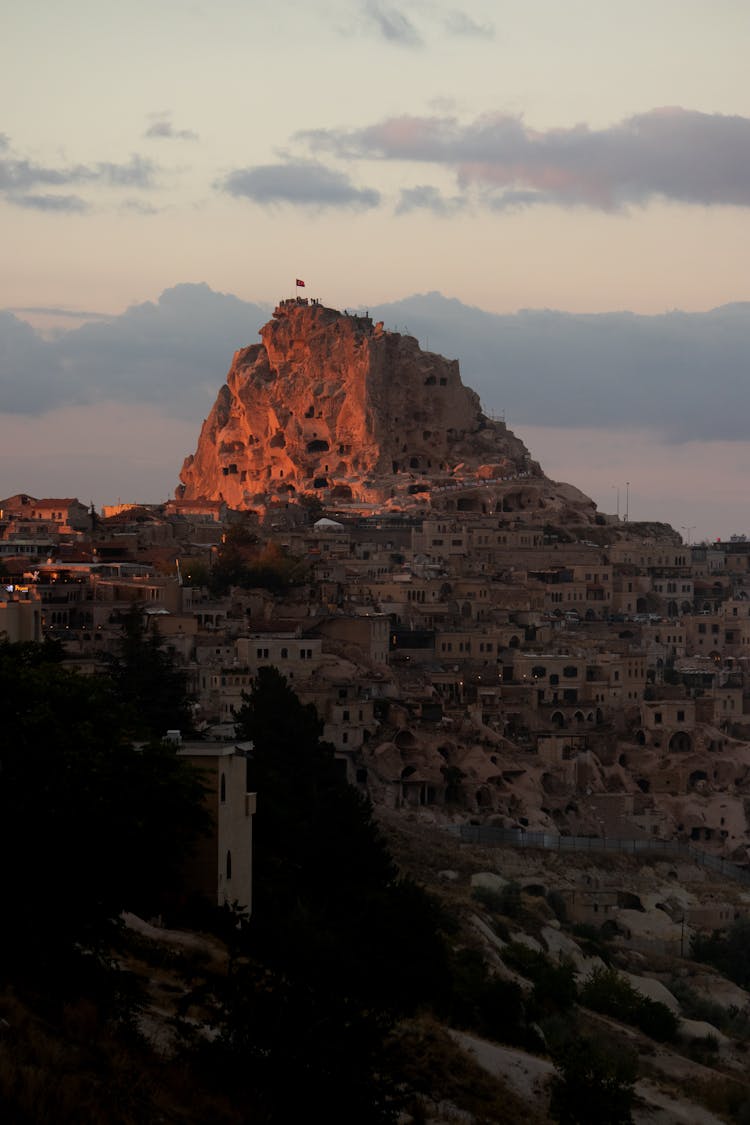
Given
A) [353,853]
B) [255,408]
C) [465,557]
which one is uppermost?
[255,408]

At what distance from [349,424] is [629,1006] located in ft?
286

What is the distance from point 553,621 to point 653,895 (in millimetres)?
29835

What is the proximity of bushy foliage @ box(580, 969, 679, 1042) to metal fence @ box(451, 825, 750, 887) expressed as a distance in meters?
19.1

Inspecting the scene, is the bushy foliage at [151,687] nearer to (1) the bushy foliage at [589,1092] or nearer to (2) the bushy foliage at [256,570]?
(1) the bushy foliage at [589,1092]

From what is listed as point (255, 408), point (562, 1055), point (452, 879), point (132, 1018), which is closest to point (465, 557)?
point (255, 408)

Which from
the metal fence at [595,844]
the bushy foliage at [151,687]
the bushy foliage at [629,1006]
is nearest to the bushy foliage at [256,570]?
the metal fence at [595,844]

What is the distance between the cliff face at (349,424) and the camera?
400 feet

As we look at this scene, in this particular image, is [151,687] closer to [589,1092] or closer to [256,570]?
[589,1092]

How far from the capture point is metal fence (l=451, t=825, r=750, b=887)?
59.8 metres

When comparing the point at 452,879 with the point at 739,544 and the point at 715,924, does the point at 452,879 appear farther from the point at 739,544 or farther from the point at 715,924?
the point at 739,544

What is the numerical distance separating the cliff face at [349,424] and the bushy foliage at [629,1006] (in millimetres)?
76990

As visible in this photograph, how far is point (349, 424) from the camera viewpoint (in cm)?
12431

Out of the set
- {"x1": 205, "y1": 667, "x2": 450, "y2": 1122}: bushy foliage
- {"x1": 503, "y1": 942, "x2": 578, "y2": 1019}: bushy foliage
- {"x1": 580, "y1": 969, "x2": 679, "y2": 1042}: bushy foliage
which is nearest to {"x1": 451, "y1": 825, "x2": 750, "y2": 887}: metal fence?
{"x1": 205, "y1": 667, "x2": 450, "y2": 1122}: bushy foliage

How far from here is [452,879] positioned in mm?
51750
